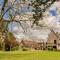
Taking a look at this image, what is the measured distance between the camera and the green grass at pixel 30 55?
100ft

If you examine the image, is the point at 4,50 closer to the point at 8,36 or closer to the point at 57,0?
the point at 8,36

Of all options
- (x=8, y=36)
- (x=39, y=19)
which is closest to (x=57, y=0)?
(x=39, y=19)

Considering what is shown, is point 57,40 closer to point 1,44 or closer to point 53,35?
point 53,35

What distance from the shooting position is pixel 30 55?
31344mm

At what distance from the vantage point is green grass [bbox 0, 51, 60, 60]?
30514 millimetres

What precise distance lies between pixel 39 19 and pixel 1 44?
8.31 ft

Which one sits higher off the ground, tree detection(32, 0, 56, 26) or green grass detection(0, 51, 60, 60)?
tree detection(32, 0, 56, 26)

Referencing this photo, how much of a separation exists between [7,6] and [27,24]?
1.51 meters

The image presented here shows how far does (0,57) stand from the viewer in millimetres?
31438

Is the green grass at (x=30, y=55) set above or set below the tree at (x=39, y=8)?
below

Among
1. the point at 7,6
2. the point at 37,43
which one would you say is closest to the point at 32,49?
the point at 37,43

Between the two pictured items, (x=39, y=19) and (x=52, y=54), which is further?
(x=52, y=54)

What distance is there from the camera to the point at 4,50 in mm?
30875

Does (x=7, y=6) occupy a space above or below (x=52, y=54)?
above
